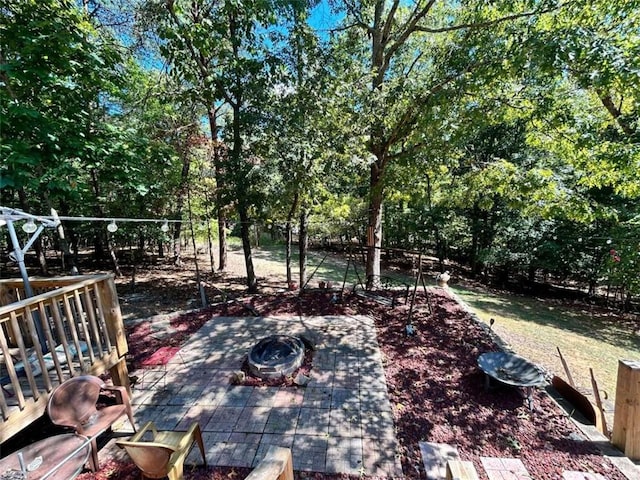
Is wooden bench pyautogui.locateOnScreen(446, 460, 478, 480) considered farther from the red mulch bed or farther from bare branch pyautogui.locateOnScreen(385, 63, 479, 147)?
bare branch pyautogui.locateOnScreen(385, 63, 479, 147)

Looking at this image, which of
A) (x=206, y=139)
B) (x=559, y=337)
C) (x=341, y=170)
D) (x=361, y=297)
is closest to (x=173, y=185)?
(x=206, y=139)

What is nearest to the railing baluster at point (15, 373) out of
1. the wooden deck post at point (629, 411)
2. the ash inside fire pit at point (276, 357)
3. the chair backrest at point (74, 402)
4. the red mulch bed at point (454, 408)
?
the chair backrest at point (74, 402)

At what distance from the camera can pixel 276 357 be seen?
4496 mm

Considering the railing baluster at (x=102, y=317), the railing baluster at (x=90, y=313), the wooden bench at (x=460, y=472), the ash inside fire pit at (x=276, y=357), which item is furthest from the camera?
the ash inside fire pit at (x=276, y=357)

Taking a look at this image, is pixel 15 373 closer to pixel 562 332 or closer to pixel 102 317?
pixel 102 317

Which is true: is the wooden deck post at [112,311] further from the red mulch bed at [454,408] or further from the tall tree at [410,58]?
the tall tree at [410,58]

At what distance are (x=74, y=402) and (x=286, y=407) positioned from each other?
2215 millimetres

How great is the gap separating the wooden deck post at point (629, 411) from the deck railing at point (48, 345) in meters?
5.70

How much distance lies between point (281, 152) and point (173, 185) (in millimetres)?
5068

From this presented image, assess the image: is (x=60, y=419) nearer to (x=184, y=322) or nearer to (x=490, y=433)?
(x=184, y=322)

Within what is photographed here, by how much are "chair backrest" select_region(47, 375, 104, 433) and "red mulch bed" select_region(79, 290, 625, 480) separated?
0.61 m

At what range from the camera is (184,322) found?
20.9 ft

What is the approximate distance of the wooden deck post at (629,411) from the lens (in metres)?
2.89

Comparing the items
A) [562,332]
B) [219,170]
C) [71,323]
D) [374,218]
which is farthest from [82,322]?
[562,332]
